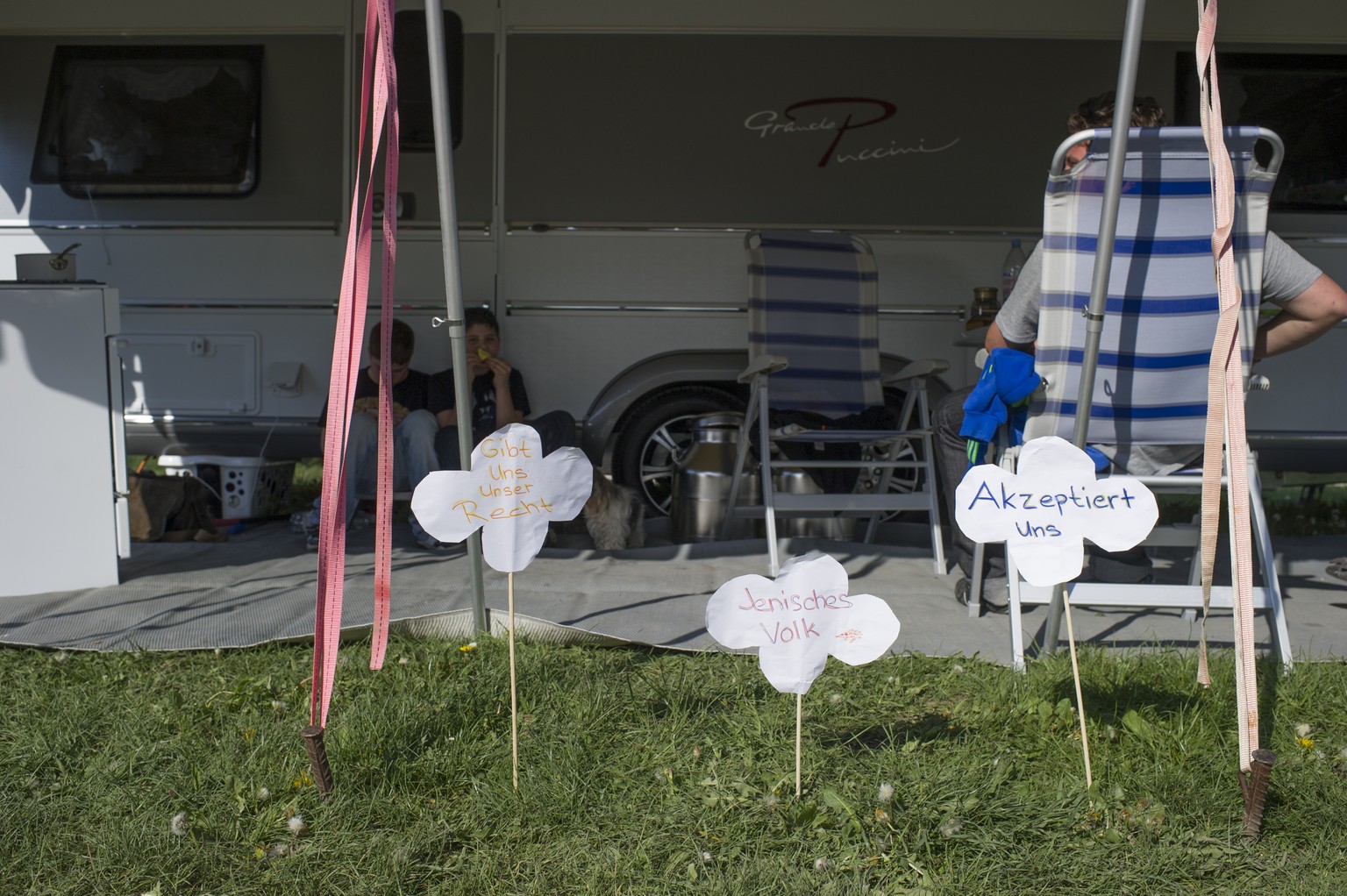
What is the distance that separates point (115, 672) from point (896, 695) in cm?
168

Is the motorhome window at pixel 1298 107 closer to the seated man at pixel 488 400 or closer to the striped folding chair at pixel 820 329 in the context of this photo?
the striped folding chair at pixel 820 329

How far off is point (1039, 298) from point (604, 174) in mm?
2146

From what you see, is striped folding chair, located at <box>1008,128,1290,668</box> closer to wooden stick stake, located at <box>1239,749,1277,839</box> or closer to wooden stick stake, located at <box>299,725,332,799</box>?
wooden stick stake, located at <box>1239,749,1277,839</box>

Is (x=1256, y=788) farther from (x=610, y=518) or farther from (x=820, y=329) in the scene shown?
(x=820, y=329)

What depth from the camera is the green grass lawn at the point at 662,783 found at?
4.87ft

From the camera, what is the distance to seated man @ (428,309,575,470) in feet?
13.0

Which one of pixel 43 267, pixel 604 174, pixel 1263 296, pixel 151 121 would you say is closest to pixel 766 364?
pixel 604 174

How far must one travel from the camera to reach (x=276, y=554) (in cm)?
343

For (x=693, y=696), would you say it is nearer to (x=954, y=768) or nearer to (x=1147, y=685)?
(x=954, y=768)

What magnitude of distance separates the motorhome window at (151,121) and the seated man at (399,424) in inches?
34.6

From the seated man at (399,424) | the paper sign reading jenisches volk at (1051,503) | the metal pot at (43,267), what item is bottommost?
the paper sign reading jenisches volk at (1051,503)

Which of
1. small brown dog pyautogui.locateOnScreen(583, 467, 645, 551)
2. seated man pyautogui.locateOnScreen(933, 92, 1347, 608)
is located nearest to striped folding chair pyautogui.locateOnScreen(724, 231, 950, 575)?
small brown dog pyautogui.locateOnScreen(583, 467, 645, 551)

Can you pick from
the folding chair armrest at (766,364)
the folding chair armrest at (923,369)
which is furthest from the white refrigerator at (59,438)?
the folding chair armrest at (923,369)

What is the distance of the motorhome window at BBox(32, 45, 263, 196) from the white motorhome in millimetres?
12
